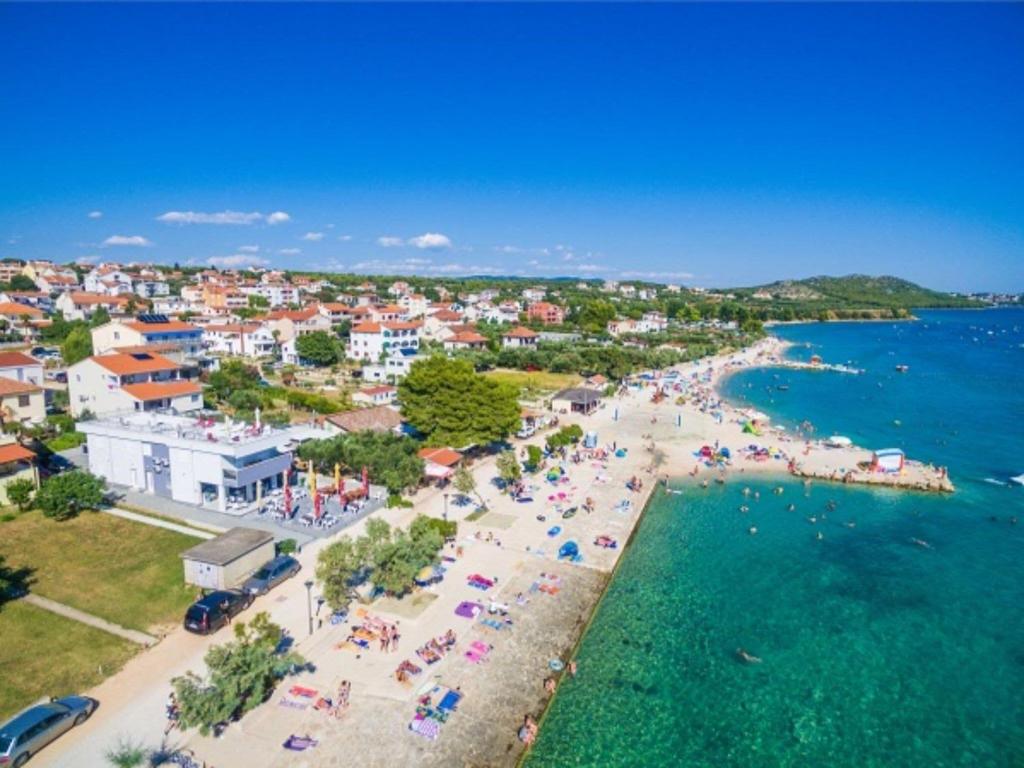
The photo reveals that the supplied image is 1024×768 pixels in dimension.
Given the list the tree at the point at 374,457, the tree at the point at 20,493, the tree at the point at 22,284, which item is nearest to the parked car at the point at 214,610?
the tree at the point at 374,457

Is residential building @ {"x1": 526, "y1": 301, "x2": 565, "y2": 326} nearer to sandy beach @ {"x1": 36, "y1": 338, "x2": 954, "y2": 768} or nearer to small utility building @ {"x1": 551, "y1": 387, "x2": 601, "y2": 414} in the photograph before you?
small utility building @ {"x1": 551, "y1": 387, "x2": 601, "y2": 414}

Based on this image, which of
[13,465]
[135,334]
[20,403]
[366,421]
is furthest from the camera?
[135,334]

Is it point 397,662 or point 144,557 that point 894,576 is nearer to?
point 397,662

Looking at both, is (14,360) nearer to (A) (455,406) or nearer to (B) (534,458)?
(A) (455,406)

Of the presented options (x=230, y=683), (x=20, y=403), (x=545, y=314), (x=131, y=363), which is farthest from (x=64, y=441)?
(x=545, y=314)

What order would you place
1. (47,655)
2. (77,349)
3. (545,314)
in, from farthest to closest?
(545,314), (77,349), (47,655)

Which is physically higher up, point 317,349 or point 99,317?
point 99,317

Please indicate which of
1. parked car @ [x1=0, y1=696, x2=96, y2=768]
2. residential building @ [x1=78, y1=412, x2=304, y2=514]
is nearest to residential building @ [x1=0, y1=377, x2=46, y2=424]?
residential building @ [x1=78, y1=412, x2=304, y2=514]

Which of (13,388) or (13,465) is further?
(13,388)
